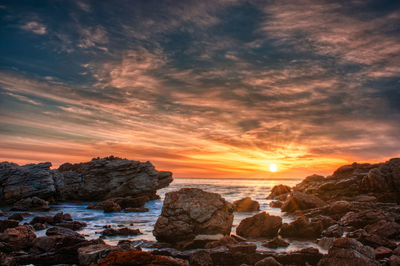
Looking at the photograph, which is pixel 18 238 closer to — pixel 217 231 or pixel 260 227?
pixel 217 231

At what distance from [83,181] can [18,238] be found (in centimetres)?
4302

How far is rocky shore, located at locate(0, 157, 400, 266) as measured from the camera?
11984mm

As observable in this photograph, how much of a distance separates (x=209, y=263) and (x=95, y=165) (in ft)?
166

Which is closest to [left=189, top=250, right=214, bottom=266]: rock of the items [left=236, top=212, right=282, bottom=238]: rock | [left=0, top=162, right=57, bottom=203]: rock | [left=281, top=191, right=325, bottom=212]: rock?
[left=236, top=212, right=282, bottom=238]: rock

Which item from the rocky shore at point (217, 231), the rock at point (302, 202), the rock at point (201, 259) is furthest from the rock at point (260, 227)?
the rock at point (302, 202)

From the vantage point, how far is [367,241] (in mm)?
15812

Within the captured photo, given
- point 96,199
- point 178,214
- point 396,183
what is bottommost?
point 96,199

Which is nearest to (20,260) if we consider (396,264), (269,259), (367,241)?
(269,259)

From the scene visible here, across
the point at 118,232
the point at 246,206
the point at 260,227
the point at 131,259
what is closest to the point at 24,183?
the point at 118,232

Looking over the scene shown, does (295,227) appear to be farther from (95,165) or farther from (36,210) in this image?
(95,165)

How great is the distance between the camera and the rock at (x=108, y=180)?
54625 mm

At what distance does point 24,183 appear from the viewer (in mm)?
44562

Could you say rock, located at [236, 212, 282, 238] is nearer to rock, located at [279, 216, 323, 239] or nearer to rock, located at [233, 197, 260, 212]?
rock, located at [279, 216, 323, 239]

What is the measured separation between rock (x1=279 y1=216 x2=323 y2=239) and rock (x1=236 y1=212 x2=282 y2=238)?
0.83 metres
